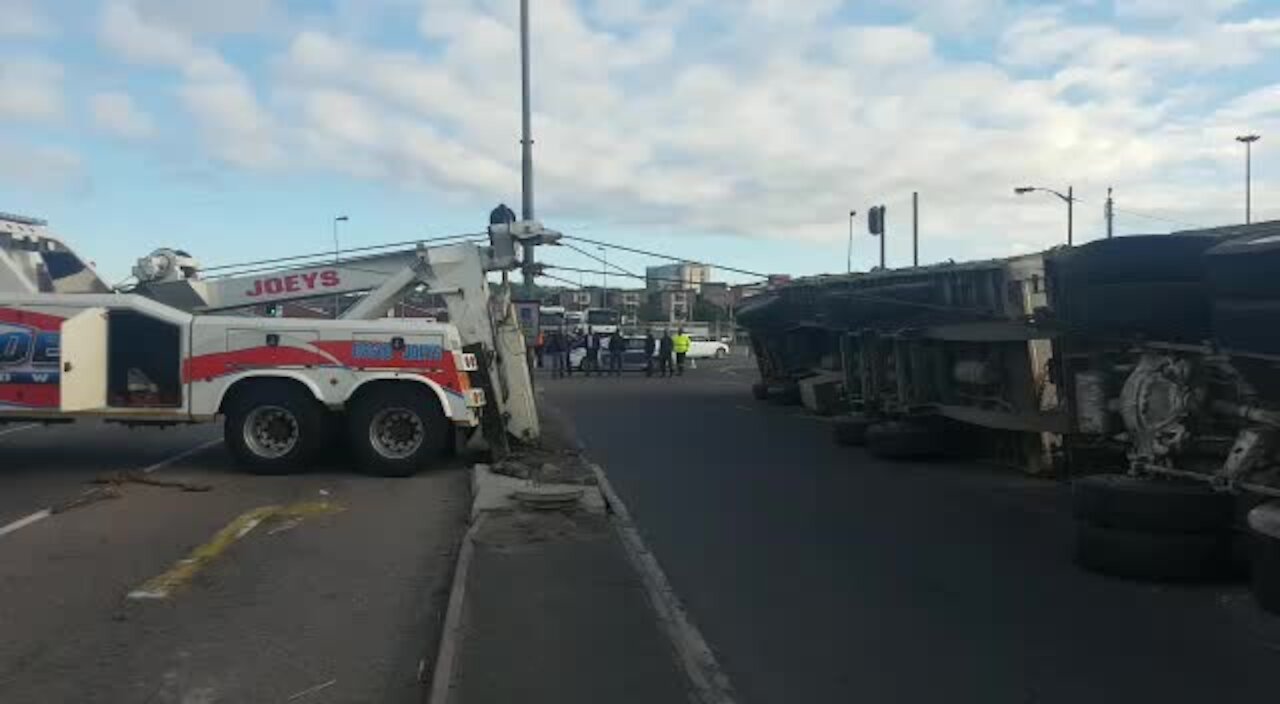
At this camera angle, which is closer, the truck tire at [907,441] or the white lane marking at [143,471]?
the white lane marking at [143,471]

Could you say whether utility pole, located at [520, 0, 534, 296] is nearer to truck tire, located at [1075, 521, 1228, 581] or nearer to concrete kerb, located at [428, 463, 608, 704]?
concrete kerb, located at [428, 463, 608, 704]

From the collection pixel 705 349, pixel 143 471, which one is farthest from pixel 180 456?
pixel 705 349

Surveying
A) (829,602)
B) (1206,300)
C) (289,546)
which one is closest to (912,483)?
(1206,300)

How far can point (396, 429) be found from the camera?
518 inches

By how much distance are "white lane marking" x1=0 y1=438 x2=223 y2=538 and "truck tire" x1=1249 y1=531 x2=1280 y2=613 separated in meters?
8.83

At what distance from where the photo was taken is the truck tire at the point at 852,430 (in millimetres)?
15906

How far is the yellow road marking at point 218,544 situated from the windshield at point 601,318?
57661 mm

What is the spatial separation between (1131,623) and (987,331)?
6.89 metres

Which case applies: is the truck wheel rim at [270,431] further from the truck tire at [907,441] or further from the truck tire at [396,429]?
the truck tire at [907,441]

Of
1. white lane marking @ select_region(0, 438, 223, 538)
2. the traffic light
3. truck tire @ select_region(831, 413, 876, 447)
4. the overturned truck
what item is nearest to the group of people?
the traffic light

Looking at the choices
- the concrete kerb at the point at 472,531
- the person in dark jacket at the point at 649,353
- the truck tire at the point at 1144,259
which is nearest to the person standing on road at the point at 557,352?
the person in dark jacket at the point at 649,353

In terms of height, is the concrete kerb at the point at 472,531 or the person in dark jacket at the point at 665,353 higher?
the person in dark jacket at the point at 665,353

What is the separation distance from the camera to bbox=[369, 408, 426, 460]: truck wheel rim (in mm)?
13000

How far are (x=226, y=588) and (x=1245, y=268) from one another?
21.3 ft
